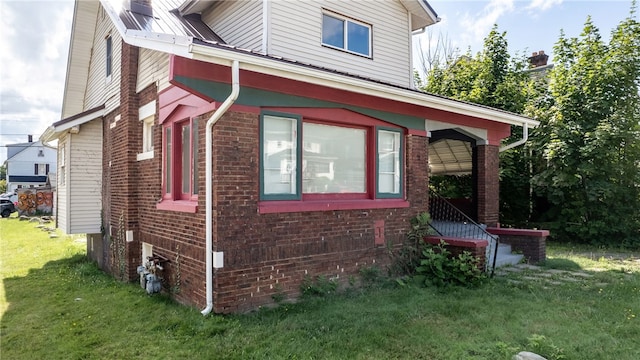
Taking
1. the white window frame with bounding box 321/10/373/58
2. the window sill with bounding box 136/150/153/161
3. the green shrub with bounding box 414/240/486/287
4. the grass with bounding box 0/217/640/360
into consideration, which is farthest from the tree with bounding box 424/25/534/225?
the window sill with bounding box 136/150/153/161

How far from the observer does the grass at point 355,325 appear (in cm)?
448

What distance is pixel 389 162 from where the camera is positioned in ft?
25.4

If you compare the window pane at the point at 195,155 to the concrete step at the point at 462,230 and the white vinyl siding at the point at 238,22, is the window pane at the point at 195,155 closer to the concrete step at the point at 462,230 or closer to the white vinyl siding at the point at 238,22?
the white vinyl siding at the point at 238,22

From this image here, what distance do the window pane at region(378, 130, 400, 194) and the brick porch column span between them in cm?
322

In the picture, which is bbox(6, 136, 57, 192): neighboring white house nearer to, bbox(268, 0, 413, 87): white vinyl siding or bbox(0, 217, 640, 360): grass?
bbox(0, 217, 640, 360): grass

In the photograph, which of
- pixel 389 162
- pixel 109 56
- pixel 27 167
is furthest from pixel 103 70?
pixel 27 167

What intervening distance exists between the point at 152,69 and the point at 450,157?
9028 millimetres

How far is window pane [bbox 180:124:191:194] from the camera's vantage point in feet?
21.8

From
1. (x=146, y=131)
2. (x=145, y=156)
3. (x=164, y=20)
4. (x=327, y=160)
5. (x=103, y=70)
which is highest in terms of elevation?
(x=164, y=20)

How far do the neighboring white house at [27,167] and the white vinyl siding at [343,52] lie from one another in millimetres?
59945

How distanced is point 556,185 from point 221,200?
11280mm

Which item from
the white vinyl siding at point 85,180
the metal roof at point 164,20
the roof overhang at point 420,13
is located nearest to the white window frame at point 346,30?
the roof overhang at point 420,13

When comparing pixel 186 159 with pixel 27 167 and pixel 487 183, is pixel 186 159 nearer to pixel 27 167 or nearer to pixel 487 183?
pixel 487 183

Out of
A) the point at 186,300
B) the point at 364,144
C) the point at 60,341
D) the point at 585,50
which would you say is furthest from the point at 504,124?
the point at 60,341
